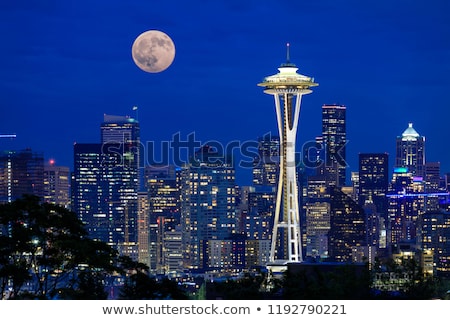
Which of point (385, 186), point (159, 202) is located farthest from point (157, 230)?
point (385, 186)

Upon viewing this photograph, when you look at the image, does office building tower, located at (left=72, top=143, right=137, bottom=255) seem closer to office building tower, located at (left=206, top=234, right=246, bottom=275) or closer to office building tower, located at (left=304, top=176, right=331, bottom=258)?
office building tower, located at (left=206, top=234, right=246, bottom=275)

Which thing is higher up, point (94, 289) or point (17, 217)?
point (17, 217)

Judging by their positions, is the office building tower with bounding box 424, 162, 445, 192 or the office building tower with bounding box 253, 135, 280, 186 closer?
the office building tower with bounding box 253, 135, 280, 186

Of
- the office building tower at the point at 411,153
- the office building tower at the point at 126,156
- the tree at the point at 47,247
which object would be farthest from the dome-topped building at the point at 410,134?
the tree at the point at 47,247

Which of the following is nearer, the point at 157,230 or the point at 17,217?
the point at 17,217

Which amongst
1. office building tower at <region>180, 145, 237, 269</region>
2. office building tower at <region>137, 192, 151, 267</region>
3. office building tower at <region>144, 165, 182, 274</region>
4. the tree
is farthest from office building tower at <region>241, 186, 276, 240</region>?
the tree

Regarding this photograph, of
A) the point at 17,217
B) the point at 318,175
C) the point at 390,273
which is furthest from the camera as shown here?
the point at 318,175
